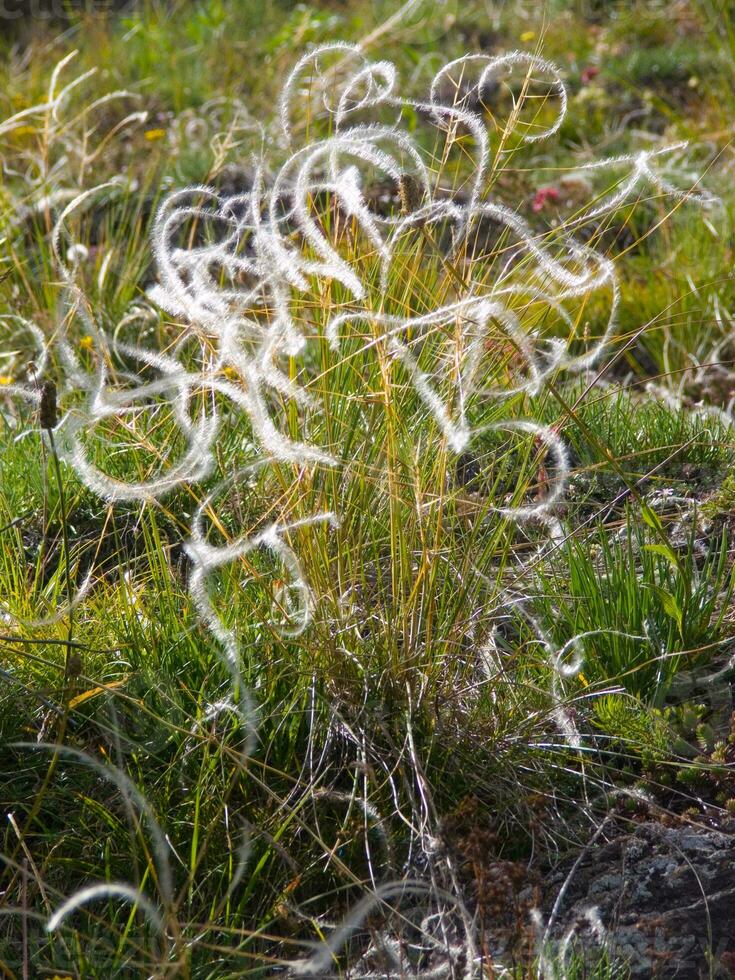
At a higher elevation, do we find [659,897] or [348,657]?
[348,657]

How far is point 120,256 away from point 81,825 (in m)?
2.41

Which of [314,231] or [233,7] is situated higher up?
[314,231]

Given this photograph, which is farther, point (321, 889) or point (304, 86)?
point (304, 86)

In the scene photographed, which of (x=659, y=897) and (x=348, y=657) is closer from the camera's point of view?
(x=659, y=897)

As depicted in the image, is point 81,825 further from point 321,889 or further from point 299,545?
point 299,545

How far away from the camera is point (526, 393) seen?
1984 millimetres

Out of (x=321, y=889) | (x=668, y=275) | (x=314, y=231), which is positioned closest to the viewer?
(x=321, y=889)

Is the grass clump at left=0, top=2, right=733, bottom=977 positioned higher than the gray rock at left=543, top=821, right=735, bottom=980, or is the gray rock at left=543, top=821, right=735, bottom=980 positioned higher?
the grass clump at left=0, top=2, right=733, bottom=977

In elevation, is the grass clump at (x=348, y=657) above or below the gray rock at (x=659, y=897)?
above

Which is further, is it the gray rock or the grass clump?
the grass clump

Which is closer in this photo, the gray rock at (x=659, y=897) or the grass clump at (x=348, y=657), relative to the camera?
the gray rock at (x=659, y=897)

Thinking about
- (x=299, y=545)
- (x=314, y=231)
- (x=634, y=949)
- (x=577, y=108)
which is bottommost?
(x=577, y=108)

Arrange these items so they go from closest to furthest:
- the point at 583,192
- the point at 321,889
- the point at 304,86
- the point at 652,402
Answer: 1. the point at 321,889
2. the point at 652,402
3. the point at 583,192
4. the point at 304,86

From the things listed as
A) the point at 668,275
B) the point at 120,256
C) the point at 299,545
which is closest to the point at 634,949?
the point at 299,545
